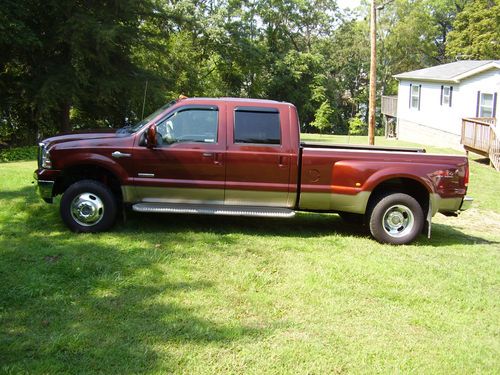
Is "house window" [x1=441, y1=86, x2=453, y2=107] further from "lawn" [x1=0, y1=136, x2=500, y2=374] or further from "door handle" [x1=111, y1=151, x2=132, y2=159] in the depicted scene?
"door handle" [x1=111, y1=151, x2=132, y2=159]

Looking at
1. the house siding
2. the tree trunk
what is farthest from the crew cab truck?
the house siding

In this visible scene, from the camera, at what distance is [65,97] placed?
19828mm

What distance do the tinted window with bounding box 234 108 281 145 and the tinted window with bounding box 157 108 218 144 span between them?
1.08 ft

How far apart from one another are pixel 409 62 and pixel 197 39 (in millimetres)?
24587

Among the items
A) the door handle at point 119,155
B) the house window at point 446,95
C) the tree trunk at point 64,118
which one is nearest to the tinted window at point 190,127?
the door handle at point 119,155

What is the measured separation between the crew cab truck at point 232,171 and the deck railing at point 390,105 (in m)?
30.8

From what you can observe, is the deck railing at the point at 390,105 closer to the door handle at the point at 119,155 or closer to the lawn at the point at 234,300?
the lawn at the point at 234,300

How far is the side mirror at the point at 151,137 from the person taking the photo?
7.02 meters

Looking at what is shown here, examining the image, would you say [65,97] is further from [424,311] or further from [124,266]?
[424,311]

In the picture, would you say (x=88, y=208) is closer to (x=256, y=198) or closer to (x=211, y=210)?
(x=211, y=210)

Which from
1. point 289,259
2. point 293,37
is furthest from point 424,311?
point 293,37

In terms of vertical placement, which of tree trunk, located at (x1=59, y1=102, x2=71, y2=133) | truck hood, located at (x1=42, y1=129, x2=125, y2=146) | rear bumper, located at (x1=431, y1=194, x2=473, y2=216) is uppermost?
tree trunk, located at (x1=59, y1=102, x2=71, y2=133)

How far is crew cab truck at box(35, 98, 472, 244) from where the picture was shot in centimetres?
713

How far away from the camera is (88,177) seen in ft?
24.3
